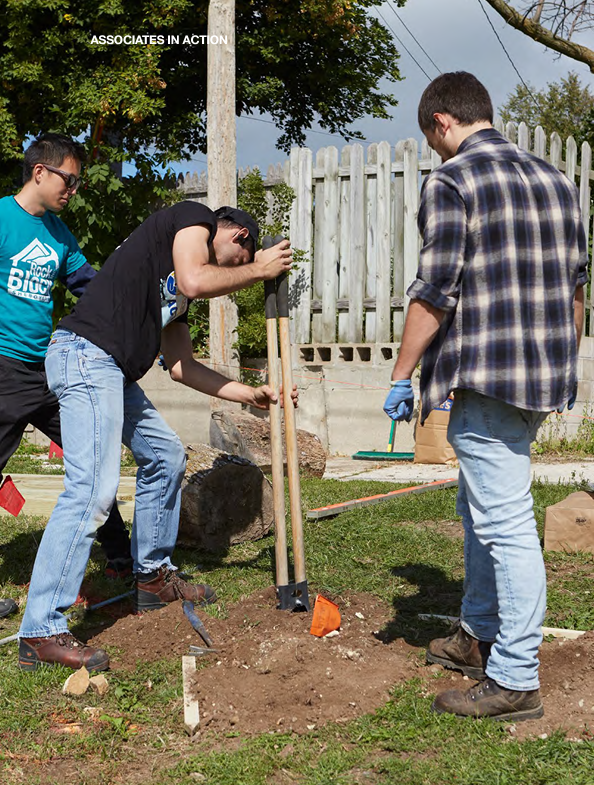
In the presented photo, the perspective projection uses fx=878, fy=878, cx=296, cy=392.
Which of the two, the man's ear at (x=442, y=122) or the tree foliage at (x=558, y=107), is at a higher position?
the tree foliage at (x=558, y=107)

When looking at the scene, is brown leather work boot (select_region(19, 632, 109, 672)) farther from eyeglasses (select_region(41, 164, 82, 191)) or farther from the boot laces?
eyeglasses (select_region(41, 164, 82, 191))

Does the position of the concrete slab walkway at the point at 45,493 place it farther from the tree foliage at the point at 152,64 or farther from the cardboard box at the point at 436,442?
the tree foliage at the point at 152,64

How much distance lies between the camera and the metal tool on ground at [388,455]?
998 cm

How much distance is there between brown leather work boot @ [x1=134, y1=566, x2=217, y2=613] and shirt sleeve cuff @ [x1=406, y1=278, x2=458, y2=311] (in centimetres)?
201

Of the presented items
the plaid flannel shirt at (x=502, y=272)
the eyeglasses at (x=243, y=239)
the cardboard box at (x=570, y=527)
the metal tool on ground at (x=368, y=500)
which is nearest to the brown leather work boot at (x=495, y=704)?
the plaid flannel shirt at (x=502, y=272)

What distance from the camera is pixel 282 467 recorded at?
3773 mm

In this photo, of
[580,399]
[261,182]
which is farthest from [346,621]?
[261,182]

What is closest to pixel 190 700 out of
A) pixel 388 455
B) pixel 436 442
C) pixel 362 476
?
pixel 362 476

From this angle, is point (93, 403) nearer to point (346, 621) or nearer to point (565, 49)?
point (346, 621)

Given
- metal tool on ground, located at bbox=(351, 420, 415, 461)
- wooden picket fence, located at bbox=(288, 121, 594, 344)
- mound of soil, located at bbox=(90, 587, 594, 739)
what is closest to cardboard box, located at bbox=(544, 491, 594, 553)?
mound of soil, located at bbox=(90, 587, 594, 739)

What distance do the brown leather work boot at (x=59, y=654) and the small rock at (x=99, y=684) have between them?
0.14 meters

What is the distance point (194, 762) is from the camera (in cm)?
265

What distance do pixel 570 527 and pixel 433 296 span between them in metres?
2.59

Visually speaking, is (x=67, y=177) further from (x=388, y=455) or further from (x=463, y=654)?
(x=388, y=455)
